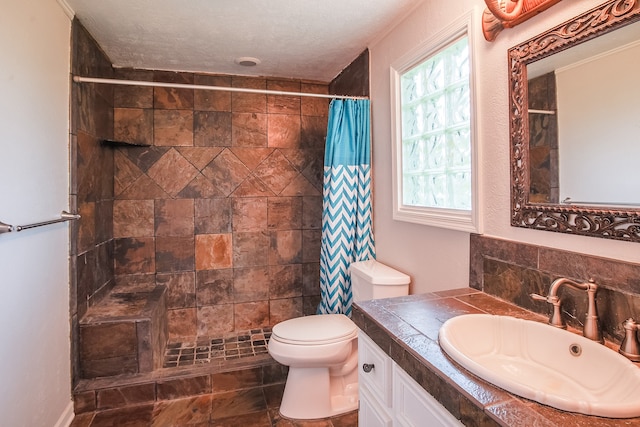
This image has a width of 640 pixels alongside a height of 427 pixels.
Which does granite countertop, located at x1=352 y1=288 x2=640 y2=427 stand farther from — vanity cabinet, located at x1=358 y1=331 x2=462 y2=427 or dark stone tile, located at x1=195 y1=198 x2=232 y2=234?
dark stone tile, located at x1=195 y1=198 x2=232 y2=234

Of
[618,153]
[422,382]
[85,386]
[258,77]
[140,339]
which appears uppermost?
[258,77]

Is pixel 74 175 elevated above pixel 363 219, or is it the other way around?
pixel 74 175

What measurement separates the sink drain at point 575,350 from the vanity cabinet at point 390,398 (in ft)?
1.44

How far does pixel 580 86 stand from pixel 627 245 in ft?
1.62

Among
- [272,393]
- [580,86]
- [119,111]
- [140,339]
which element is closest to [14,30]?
[119,111]

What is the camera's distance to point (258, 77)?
2.94 m

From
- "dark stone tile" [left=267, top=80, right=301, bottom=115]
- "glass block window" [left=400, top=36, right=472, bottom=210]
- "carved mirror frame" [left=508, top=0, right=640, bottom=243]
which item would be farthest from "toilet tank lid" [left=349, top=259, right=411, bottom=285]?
"dark stone tile" [left=267, top=80, right=301, bottom=115]

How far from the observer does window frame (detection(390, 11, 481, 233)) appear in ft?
4.88

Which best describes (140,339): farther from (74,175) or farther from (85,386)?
(74,175)

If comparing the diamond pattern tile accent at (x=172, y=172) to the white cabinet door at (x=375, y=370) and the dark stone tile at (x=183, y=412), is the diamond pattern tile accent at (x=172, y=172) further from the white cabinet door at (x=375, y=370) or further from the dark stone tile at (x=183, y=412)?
the white cabinet door at (x=375, y=370)

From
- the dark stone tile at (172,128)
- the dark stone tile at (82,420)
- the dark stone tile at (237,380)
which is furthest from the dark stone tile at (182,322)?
the dark stone tile at (172,128)

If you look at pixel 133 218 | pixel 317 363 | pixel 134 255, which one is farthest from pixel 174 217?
pixel 317 363

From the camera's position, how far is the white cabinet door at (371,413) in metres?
1.14

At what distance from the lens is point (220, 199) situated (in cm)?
288
